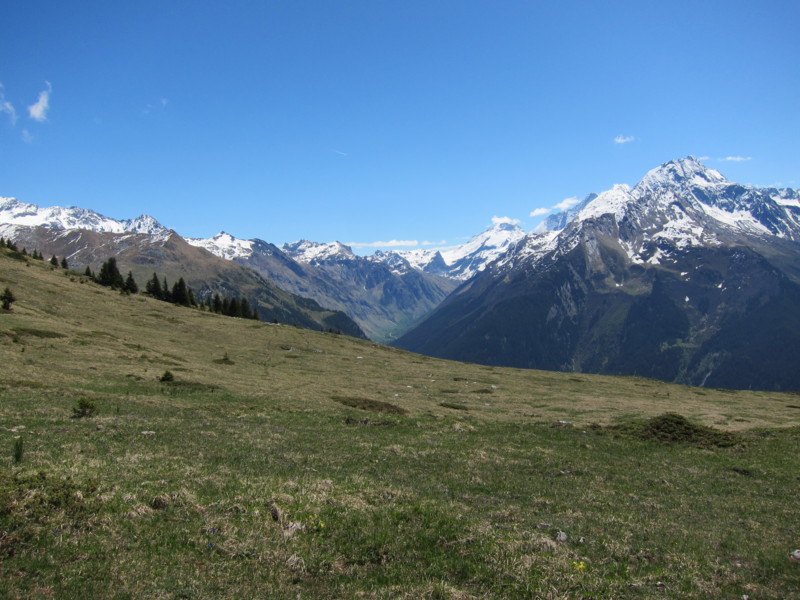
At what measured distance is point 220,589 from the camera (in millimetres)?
10227

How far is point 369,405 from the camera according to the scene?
42344mm

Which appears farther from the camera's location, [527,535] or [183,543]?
[527,535]

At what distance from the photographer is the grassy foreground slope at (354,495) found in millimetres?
11203

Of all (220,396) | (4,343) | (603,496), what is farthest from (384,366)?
(603,496)

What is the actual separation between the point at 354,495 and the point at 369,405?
83.6 ft

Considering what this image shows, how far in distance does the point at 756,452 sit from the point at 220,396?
3995 centimetres

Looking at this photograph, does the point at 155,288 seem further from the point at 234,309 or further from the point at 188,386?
the point at 188,386

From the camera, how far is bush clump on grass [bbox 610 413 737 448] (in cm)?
3506

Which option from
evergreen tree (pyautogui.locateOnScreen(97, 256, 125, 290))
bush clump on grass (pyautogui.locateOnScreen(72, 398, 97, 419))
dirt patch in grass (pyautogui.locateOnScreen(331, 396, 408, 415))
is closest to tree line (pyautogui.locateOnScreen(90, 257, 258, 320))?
evergreen tree (pyautogui.locateOnScreen(97, 256, 125, 290))

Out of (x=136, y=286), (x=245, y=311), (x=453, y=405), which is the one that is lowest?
(x=453, y=405)

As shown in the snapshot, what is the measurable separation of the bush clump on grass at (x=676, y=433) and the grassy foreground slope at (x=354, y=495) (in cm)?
20

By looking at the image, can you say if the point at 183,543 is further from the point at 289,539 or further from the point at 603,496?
the point at 603,496

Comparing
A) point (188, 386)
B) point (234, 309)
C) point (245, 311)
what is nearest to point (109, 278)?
point (234, 309)

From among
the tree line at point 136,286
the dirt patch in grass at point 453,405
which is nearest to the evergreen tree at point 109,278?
the tree line at point 136,286
